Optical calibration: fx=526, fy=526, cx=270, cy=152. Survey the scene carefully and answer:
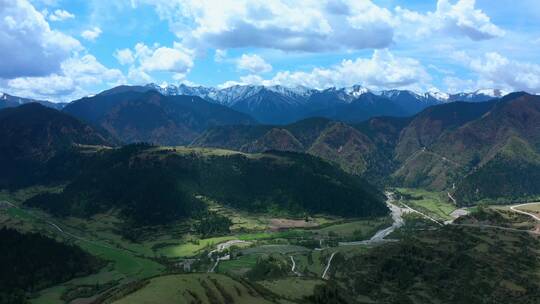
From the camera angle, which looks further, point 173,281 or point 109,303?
point 173,281

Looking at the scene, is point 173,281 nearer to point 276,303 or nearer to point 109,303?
point 109,303

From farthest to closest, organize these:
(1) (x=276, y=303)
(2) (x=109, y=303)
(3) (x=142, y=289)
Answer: (1) (x=276, y=303)
(3) (x=142, y=289)
(2) (x=109, y=303)

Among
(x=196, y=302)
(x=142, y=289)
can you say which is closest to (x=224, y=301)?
(x=196, y=302)

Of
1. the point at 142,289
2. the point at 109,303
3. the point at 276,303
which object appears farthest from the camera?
the point at 276,303

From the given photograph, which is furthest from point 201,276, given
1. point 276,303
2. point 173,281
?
point 276,303

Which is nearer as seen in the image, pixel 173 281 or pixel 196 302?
pixel 196 302

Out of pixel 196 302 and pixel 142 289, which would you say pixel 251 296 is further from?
pixel 142 289
